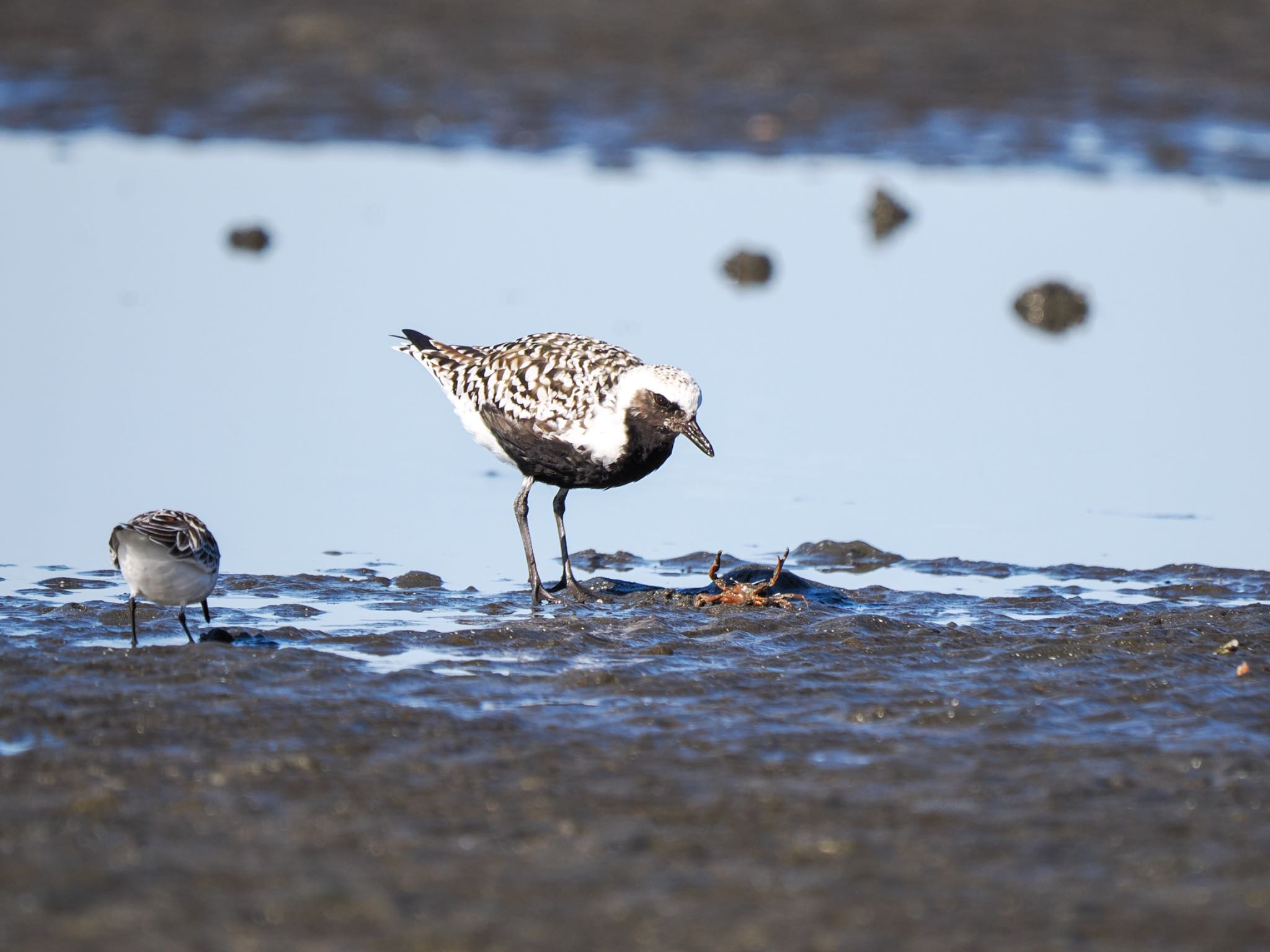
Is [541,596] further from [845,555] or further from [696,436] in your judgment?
[845,555]

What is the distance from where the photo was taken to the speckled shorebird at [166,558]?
854 centimetres

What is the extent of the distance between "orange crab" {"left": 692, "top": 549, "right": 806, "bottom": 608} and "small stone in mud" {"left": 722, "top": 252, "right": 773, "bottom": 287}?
8109mm

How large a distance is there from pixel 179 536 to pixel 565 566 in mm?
2469

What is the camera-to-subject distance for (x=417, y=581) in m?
10.2

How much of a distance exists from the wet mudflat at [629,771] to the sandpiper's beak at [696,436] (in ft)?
2.94

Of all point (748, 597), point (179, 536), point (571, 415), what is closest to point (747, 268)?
point (571, 415)

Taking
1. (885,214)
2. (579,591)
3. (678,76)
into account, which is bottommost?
(579,591)

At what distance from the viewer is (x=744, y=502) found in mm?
12141

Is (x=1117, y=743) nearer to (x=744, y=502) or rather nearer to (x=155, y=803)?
(x=155, y=803)

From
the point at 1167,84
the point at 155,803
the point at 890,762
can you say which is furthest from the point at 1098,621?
the point at 1167,84

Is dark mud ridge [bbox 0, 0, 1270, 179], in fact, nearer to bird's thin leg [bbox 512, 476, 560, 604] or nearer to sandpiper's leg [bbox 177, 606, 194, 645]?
bird's thin leg [bbox 512, 476, 560, 604]

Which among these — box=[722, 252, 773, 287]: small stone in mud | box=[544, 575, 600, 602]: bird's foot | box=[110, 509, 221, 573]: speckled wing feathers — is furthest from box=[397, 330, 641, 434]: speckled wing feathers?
box=[722, 252, 773, 287]: small stone in mud

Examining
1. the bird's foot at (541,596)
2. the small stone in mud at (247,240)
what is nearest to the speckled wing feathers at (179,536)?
the bird's foot at (541,596)

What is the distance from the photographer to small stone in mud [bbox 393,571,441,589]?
33.4 feet
